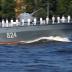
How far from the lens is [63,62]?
3662cm

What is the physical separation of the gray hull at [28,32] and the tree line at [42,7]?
24973mm

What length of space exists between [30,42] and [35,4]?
38960 millimetres

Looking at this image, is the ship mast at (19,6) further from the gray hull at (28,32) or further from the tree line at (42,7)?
the gray hull at (28,32)

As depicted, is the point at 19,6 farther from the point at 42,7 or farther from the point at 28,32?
the point at 28,32

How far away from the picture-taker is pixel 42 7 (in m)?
106

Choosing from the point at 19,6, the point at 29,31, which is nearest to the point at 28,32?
the point at 29,31

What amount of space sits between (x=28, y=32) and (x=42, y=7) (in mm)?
37321

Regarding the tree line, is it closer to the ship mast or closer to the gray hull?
the ship mast

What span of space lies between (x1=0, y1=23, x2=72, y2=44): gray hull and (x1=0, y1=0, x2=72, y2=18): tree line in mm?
24973

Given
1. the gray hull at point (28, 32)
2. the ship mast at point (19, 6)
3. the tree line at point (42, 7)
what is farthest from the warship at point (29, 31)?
the ship mast at point (19, 6)

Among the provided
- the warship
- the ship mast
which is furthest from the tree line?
the warship

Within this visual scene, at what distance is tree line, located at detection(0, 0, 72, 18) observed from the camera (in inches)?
3819

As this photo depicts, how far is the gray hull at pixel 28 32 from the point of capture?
68062mm

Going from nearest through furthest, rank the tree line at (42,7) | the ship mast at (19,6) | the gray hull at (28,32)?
the gray hull at (28,32) → the tree line at (42,7) → the ship mast at (19,6)
